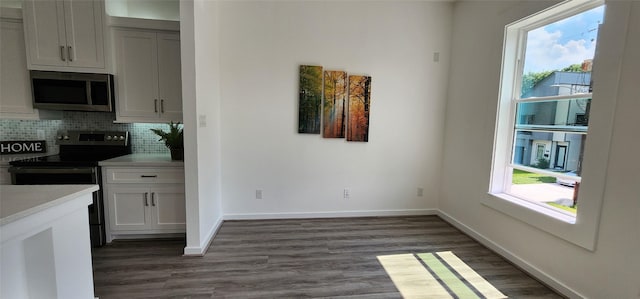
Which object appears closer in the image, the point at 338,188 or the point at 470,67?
the point at 470,67

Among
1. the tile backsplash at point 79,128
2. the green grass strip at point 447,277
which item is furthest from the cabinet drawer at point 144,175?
the green grass strip at point 447,277

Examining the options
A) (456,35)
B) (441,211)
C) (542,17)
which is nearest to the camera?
(542,17)

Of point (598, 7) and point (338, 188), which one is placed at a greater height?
point (598, 7)

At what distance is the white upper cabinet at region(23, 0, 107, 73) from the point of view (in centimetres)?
254

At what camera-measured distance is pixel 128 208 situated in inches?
107

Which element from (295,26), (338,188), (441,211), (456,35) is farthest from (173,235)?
(456,35)

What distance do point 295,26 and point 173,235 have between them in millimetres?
2859

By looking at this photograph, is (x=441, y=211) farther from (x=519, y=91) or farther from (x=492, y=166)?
(x=519, y=91)

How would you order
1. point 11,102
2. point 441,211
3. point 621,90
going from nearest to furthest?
point 621,90
point 11,102
point 441,211

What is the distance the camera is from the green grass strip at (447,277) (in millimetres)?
2090

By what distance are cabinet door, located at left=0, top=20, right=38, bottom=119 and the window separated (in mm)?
4920

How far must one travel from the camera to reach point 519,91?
270 cm

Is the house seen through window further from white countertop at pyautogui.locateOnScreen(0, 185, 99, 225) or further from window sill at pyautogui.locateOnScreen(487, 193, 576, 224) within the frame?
white countertop at pyautogui.locateOnScreen(0, 185, 99, 225)

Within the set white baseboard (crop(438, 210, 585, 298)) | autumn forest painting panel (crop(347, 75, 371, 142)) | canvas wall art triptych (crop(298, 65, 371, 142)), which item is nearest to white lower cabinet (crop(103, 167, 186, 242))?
canvas wall art triptych (crop(298, 65, 371, 142))
